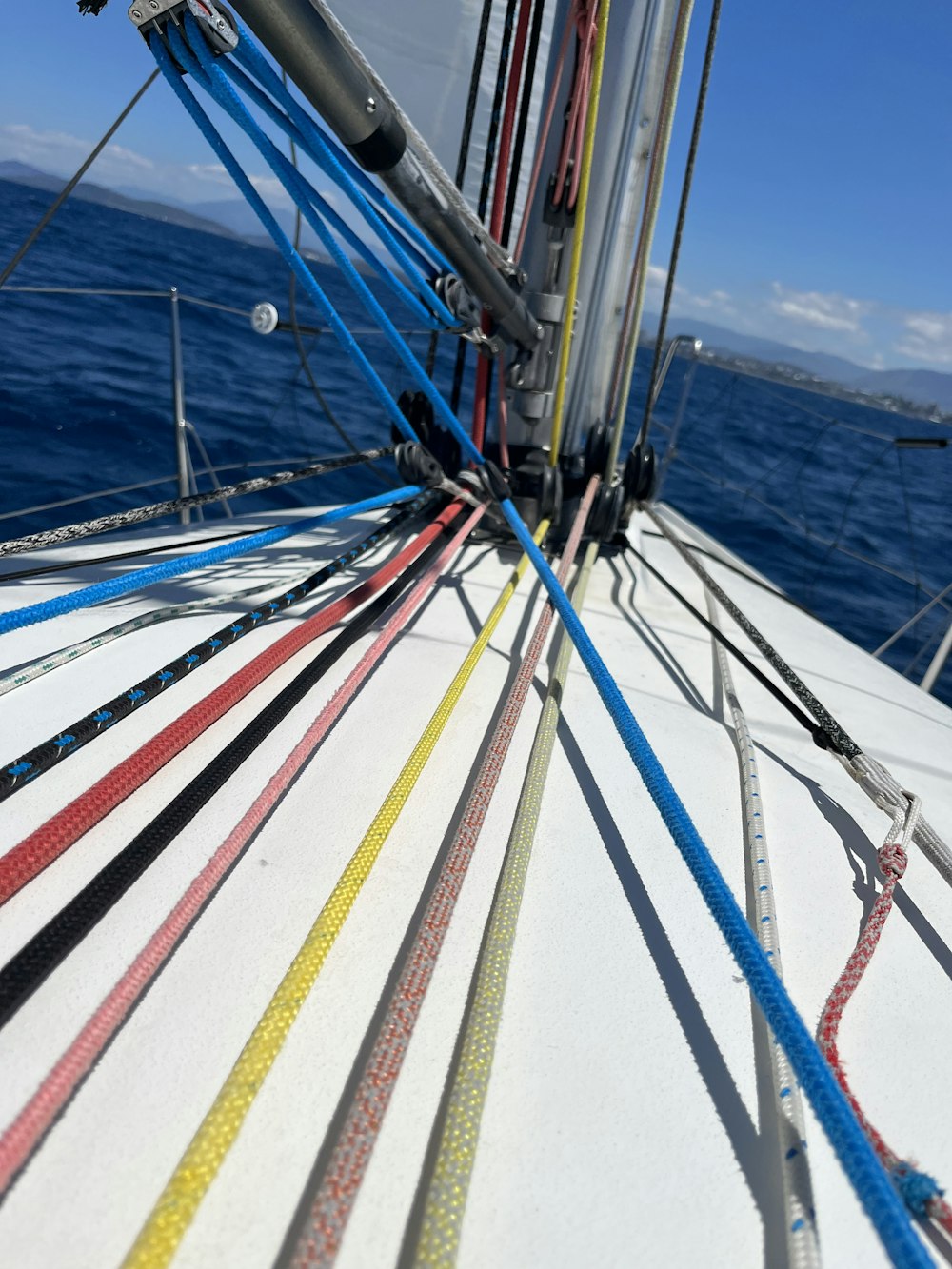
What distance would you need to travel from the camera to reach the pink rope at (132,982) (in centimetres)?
49

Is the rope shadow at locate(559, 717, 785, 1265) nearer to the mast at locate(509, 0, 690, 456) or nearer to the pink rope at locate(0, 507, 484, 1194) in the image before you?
the pink rope at locate(0, 507, 484, 1194)

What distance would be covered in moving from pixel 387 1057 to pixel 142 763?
436mm

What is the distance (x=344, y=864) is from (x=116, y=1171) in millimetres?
346

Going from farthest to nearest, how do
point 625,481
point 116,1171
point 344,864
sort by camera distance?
point 625,481, point 344,864, point 116,1171

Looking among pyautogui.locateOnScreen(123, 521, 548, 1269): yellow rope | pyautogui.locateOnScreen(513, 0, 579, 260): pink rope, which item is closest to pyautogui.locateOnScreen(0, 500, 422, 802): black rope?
pyautogui.locateOnScreen(123, 521, 548, 1269): yellow rope

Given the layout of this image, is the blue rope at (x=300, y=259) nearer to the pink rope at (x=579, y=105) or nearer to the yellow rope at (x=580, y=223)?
the yellow rope at (x=580, y=223)

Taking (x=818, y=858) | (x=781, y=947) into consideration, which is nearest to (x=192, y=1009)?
(x=781, y=947)

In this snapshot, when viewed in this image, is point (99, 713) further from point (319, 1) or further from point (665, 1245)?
point (319, 1)

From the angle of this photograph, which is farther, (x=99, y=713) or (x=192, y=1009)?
(x=99, y=713)

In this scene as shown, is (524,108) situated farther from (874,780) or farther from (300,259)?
(874,780)

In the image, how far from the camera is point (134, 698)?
978mm

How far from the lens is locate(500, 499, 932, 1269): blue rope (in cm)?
49

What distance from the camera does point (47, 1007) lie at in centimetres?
62

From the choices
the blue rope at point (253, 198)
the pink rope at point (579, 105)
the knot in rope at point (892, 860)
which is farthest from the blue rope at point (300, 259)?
the knot in rope at point (892, 860)
